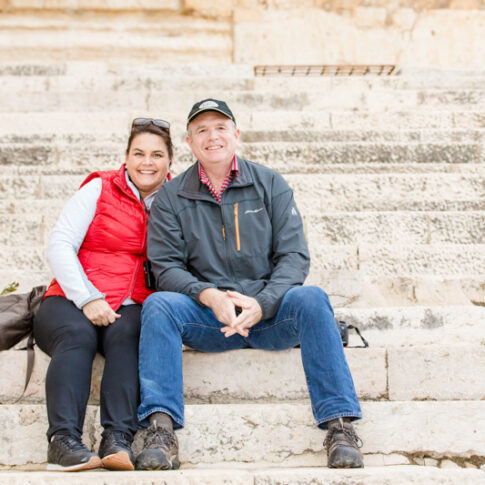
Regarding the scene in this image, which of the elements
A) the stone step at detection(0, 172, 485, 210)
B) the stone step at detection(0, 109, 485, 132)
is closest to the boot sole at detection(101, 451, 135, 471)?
the stone step at detection(0, 172, 485, 210)

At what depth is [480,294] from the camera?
4223 mm

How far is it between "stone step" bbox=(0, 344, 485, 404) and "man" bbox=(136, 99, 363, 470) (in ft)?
0.25

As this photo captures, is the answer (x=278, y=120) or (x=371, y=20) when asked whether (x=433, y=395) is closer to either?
(x=278, y=120)

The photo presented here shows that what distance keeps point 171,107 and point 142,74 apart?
0.84 meters

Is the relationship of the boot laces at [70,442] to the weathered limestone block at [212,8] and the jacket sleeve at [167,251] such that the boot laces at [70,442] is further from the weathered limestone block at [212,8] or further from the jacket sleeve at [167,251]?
the weathered limestone block at [212,8]

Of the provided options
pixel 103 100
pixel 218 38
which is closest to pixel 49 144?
pixel 103 100

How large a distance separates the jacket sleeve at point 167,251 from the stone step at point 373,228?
163 cm

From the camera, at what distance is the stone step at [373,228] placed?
4758mm

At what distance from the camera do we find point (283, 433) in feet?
9.50

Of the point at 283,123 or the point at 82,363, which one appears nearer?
the point at 82,363

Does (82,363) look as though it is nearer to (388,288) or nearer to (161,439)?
(161,439)

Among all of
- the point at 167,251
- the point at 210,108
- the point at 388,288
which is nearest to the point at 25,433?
the point at 167,251

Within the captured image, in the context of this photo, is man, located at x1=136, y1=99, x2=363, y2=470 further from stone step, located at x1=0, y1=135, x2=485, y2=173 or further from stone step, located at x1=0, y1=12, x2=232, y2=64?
stone step, located at x1=0, y1=12, x2=232, y2=64

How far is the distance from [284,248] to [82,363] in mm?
1052
